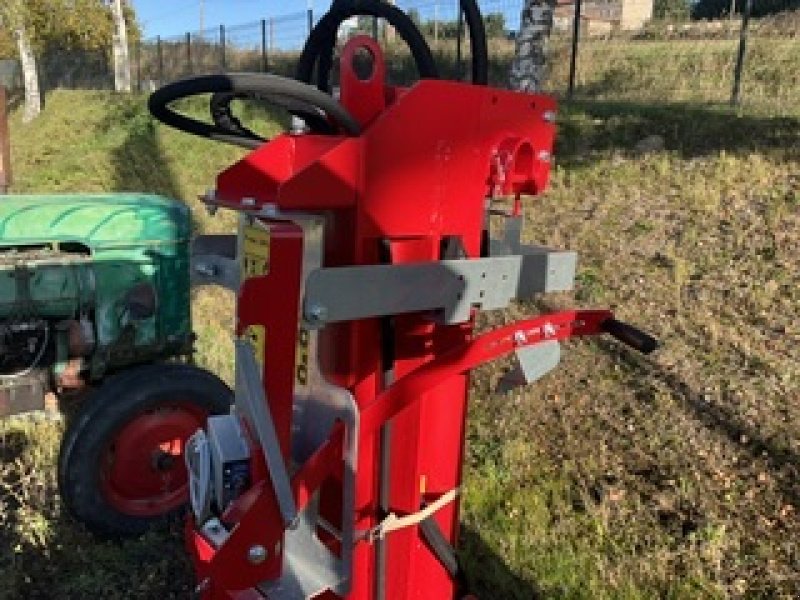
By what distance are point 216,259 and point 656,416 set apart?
2.44 meters

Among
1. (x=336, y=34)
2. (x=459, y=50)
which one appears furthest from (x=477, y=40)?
(x=459, y=50)

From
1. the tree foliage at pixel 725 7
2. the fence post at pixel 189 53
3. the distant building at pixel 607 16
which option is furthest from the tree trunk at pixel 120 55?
the tree foliage at pixel 725 7

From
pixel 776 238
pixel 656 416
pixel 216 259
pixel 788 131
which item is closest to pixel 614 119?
pixel 788 131

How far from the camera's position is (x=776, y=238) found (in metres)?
5.33

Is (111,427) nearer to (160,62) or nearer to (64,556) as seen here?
(64,556)

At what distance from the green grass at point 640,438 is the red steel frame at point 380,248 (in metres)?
1.16

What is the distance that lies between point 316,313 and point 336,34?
0.85 metres

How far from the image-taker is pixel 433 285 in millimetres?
1725

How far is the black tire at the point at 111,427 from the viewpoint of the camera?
3.27 metres

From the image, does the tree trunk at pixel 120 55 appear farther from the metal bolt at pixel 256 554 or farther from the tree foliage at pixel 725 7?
the metal bolt at pixel 256 554

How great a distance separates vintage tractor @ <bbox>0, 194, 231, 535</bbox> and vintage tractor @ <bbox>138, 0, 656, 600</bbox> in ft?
4.69

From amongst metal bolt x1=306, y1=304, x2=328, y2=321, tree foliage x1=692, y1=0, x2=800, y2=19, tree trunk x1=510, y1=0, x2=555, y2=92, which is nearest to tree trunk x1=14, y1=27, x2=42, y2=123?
tree trunk x1=510, y1=0, x2=555, y2=92

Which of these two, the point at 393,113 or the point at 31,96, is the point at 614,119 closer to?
the point at 393,113

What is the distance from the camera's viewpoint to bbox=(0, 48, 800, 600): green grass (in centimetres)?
294
